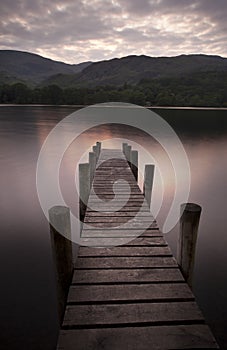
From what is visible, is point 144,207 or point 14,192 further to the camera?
point 14,192

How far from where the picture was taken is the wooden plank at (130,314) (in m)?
2.57

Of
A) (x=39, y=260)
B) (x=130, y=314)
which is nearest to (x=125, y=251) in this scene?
(x=130, y=314)

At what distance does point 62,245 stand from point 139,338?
1.38 metres

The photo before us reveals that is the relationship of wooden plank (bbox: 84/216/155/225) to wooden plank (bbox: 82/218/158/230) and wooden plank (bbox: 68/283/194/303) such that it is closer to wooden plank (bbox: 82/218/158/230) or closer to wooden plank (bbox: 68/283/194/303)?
wooden plank (bbox: 82/218/158/230)

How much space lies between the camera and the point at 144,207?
5.91 metres

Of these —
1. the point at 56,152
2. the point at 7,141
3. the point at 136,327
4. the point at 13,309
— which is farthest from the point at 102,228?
the point at 7,141

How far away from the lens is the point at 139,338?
240cm

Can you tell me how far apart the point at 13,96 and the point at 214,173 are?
113704 millimetres

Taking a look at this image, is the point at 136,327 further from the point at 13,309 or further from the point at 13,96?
the point at 13,96

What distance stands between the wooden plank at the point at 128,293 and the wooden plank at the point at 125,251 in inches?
28.3

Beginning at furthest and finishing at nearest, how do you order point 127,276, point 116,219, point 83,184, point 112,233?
1. point 83,184
2. point 116,219
3. point 112,233
4. point 127,276

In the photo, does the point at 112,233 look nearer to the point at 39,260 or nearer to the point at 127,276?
the point at 127,276

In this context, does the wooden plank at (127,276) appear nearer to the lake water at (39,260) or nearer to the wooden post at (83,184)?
the lake water at (39,260)

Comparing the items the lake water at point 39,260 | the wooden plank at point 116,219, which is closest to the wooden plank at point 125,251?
the wooden plank at point 116,219
